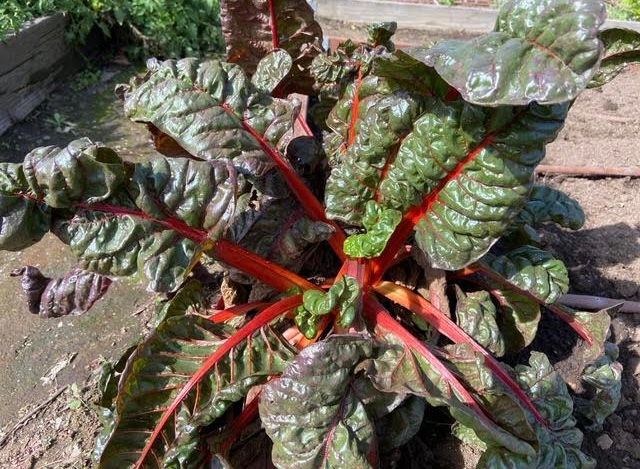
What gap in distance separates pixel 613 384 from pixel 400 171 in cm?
115

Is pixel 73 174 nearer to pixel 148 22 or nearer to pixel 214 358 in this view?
pixel 214 358

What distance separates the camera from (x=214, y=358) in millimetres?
1851

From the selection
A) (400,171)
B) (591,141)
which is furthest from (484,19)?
(400,171)

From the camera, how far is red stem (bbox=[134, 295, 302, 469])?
5.79 feet

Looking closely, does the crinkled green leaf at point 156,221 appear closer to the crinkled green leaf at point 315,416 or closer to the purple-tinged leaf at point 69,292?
the purple-tinged leaf at point 69,292

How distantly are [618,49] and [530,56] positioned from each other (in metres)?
0.52

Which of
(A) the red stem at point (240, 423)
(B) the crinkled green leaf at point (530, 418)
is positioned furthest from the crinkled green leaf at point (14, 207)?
(B) the crinkled green leaf at point (530, 418)

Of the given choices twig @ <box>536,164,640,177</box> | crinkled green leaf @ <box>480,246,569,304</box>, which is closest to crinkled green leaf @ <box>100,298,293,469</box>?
crinkled green leaf @ <box>480,246,569,304</box>

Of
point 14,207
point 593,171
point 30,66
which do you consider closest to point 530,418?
point 14,207

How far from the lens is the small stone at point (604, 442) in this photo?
2266 mm

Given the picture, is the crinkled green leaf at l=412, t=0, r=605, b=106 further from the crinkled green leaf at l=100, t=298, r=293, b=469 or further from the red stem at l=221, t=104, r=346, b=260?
the crinkled green leaf at l=100, t=298, r=293, b=469

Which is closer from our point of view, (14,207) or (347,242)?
(14,207)

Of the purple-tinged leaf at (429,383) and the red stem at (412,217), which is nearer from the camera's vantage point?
the purple-tinged leaf at (429,383)

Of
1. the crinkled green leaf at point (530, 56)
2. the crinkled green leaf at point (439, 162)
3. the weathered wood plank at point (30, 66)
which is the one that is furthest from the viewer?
the weathered wood plank at point (30, 66)
